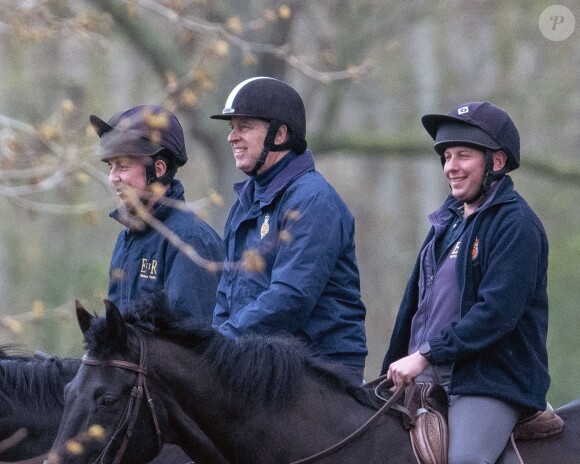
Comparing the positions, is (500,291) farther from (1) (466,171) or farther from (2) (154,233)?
(2) (154,233)

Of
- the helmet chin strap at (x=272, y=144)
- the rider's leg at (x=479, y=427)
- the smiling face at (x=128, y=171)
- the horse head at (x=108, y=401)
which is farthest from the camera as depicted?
the smiling face at (x=128, y=171)

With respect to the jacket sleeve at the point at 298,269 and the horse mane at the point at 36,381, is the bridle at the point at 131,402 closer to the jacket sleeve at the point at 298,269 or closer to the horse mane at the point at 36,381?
the jacket sleeve at the point at 298,269

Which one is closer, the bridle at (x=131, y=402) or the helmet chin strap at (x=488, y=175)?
the bridle at (x=131, y=402)

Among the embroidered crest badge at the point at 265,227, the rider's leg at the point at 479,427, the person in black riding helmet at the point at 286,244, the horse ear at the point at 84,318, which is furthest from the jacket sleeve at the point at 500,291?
the horse ear at the point at 84,318

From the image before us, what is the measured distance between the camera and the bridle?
517 centimetres

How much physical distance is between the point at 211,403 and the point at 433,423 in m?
1.07

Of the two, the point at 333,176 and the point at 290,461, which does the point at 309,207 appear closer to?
the point at 290,461

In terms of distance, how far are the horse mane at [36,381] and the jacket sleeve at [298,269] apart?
90cm

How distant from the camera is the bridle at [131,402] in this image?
17.0ft

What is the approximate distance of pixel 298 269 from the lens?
20.1ft

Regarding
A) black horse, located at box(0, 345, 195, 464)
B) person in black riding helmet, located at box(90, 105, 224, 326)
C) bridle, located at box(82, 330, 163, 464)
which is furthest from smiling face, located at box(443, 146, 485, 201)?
black horse, located at box(0, 345, 195, 464)

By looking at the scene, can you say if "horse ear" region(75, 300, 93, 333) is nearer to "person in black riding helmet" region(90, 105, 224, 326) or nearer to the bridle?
the bridle

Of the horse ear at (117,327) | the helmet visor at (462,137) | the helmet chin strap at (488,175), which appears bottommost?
the horse ear at (117,327)

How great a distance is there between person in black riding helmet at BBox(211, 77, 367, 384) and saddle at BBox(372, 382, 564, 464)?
0.30 meters
